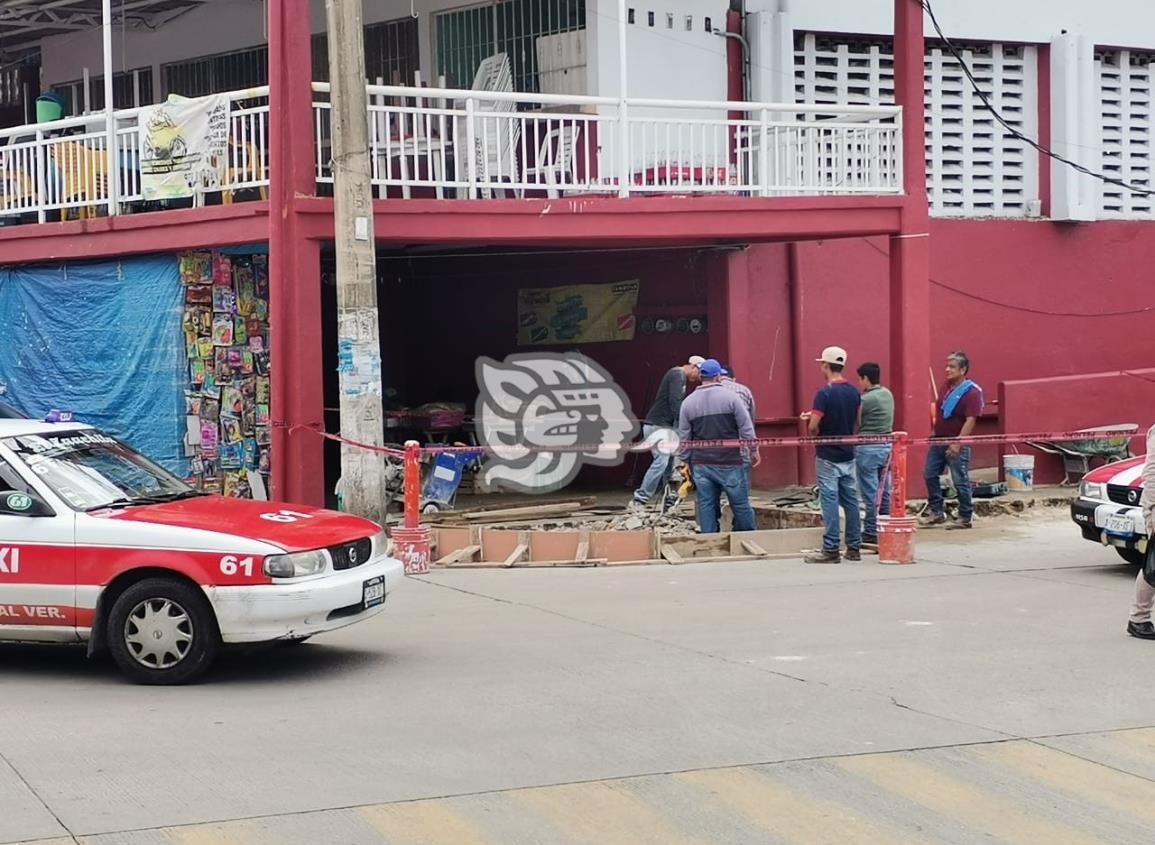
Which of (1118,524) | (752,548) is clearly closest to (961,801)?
(1118,524)

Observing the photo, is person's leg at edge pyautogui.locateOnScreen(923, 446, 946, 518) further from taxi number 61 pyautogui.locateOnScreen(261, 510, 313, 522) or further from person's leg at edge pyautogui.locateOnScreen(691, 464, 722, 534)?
taxi number 61 pyautogui.locateOnScreen(261, 510, 313, 522)

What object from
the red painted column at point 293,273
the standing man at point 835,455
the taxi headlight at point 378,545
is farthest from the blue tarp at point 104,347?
the taxi headlight at point 378,545

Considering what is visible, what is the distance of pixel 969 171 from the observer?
67.1 feet

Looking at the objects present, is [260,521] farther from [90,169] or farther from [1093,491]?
[90,169]

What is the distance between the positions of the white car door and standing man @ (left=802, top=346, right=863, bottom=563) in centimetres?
672

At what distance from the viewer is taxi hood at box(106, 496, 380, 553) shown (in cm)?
854

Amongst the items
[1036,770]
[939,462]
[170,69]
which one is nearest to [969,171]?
[939,462]

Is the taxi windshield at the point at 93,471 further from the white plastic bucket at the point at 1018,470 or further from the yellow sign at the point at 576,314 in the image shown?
the white plastic bucket at the point at 1018,470

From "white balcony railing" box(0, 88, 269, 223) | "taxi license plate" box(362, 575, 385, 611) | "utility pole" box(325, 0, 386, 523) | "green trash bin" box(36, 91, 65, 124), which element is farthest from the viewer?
"green trash bin" box(36, 91, 65, 124)

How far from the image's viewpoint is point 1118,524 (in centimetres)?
1196

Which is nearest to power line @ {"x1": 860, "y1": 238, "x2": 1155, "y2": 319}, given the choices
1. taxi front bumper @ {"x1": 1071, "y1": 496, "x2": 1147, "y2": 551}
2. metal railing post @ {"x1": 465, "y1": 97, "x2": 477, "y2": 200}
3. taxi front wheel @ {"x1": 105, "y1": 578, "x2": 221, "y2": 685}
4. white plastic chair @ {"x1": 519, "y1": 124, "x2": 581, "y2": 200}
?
white plastic chair @ {"x1": 519, "y1": 124, "x2": 581, "y2": 200}

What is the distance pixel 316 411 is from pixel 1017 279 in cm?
997

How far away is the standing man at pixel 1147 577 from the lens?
942 centimetres

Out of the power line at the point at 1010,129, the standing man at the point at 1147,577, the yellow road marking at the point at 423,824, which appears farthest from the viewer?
the power line at the point at 1010,129
